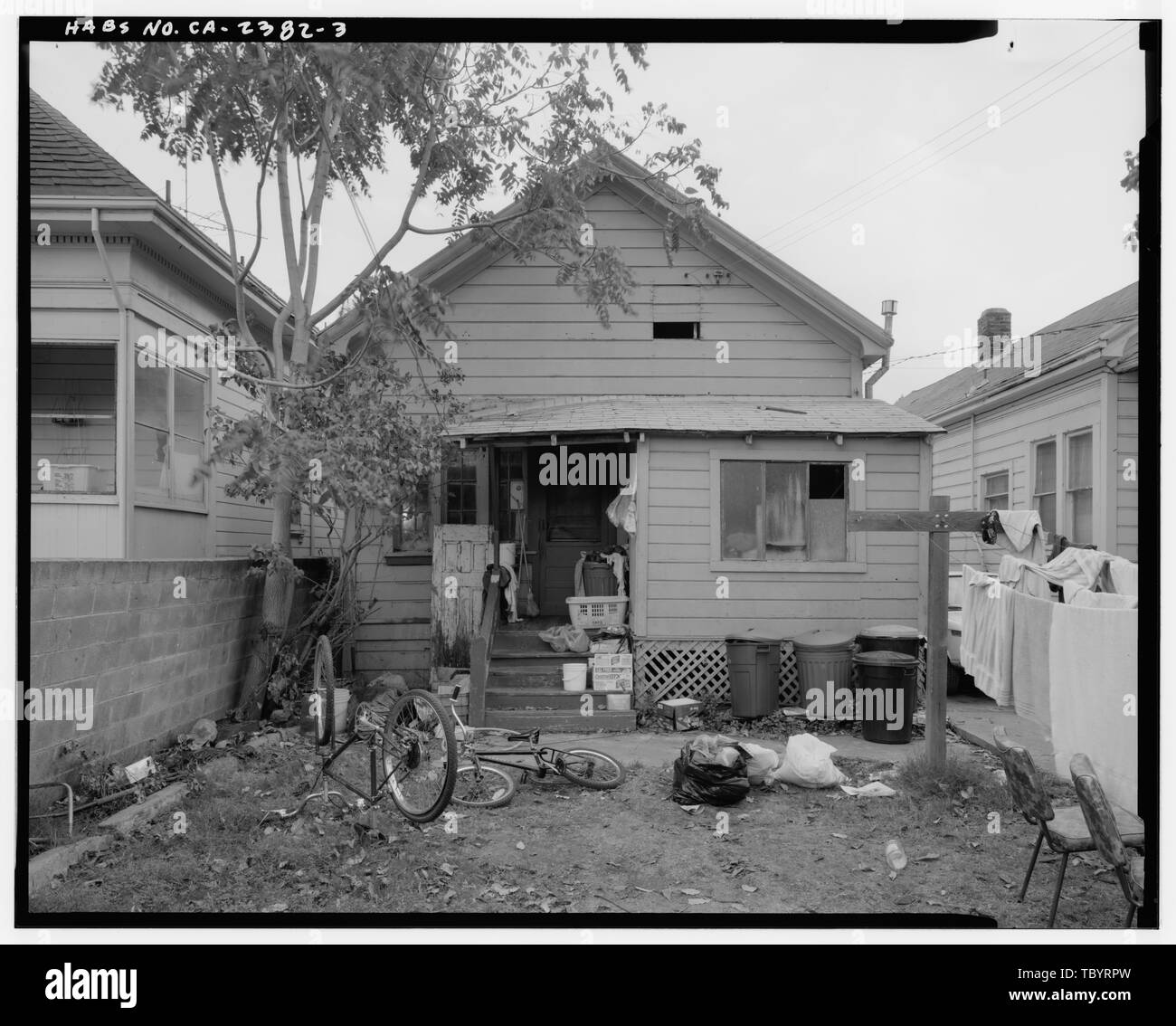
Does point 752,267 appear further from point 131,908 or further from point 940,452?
point 131,908

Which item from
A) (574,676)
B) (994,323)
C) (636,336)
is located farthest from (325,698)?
(994,323)

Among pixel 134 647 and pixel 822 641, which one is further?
pixel 822 641

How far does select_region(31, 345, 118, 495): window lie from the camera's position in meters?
9.82

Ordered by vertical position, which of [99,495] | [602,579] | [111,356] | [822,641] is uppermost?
[111,356]

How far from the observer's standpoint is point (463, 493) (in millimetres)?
12258

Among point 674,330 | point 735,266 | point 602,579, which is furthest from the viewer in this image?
point 674,330

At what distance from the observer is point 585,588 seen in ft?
37.7

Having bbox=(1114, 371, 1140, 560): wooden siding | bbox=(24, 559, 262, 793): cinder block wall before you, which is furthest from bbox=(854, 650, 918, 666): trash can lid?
bbox=(24, 559, 262, 793): cinder block wall

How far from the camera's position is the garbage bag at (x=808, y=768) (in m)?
7.12

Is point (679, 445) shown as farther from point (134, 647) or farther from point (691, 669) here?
point (134, 647)

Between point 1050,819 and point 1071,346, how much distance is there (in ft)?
33.2

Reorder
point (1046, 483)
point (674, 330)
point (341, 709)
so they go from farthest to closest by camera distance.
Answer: point (1046, 483) < point (674, 330) < point (341, 709)

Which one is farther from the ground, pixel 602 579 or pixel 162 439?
pixel 162 439

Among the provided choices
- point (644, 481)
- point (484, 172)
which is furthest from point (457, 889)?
point (484, 172)
